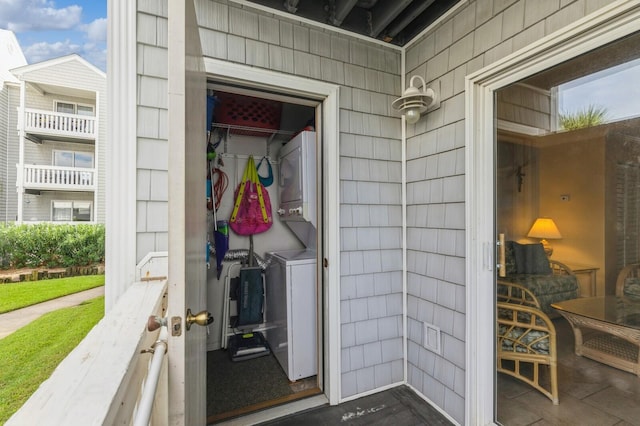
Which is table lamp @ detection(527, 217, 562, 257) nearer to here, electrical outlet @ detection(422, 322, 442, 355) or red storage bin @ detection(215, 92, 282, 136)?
electrical outlet @ detection(422, 322, 442, 355)

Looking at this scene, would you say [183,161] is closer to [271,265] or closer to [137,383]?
[137,383]

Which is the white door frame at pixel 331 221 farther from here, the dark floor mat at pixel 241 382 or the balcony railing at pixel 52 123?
the balcony railing at pixel 52 123

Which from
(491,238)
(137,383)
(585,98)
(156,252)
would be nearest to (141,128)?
(156,252)

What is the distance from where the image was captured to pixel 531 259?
5.53 feet

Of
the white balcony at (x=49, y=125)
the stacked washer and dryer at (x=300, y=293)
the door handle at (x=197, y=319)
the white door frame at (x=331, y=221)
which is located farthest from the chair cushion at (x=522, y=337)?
the white balcony at (x=49, y=125)

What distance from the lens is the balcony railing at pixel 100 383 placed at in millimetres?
487

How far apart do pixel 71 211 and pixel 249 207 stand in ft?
6.16

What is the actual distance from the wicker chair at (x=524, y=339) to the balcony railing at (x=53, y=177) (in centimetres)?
216

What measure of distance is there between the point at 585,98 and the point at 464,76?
25.2 inches

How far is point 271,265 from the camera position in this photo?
286 centimetres

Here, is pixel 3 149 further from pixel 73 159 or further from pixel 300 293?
pixel 300 293

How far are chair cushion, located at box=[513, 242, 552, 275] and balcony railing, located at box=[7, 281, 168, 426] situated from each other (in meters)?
1.82

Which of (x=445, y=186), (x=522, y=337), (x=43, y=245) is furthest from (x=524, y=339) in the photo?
(x=43, y=245)

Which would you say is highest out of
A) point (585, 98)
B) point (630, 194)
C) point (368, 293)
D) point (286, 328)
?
point (585, 98)
